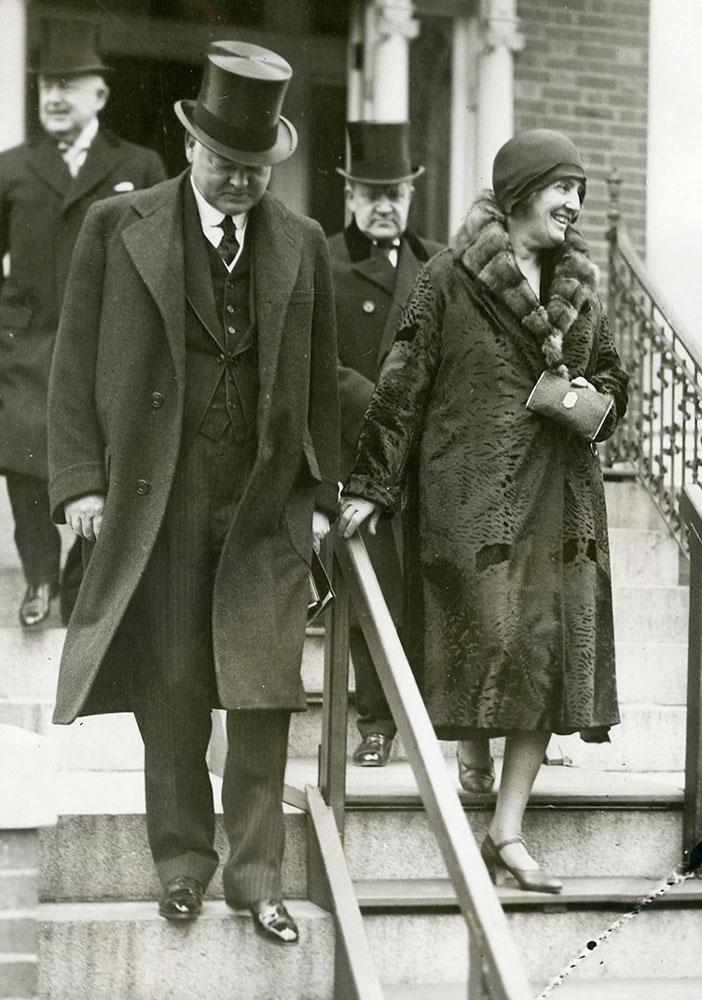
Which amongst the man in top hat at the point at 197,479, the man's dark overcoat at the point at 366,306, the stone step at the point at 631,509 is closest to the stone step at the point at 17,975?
the man in top hat at the point at 197,479

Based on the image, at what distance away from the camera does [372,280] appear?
5270mm

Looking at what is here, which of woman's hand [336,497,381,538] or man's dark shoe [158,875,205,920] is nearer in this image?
man's dark shoe [158,875,205,920]

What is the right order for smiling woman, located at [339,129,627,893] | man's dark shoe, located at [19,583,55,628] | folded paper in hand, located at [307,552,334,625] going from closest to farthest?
folded paper in hand, located at [307,552,334,625] < smiling woman, located at [339,129,627,893] < man's dark shoe, located at [19,583,55,628]

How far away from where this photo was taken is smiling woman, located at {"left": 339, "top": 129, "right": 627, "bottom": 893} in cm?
427

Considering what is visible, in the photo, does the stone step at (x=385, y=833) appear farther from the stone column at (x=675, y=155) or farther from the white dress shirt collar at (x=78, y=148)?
the stone column at (x=675, y=155)

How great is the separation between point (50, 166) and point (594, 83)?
332 cm

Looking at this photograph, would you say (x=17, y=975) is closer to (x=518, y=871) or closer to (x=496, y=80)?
(x=518, y=871)

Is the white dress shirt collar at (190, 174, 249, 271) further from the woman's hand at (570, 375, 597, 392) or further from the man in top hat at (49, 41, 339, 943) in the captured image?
the woman's hand at (570, 375, 597, 392)

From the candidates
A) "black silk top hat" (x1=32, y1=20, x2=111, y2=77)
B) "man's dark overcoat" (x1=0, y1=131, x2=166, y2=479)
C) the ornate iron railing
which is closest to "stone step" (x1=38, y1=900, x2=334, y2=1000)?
"man's dark overcoat" (x1=0, y1=131, x2=166, y2=479)

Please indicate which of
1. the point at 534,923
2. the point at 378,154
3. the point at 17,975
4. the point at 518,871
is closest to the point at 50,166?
the point at 378,154

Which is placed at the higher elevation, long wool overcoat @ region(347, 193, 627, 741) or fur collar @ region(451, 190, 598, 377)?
fur collar @ region(451, 190, 598, 377)

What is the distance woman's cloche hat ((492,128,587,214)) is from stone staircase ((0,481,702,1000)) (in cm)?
158

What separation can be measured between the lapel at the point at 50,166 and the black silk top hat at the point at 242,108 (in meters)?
1.71

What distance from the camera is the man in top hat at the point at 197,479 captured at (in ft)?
12.7
